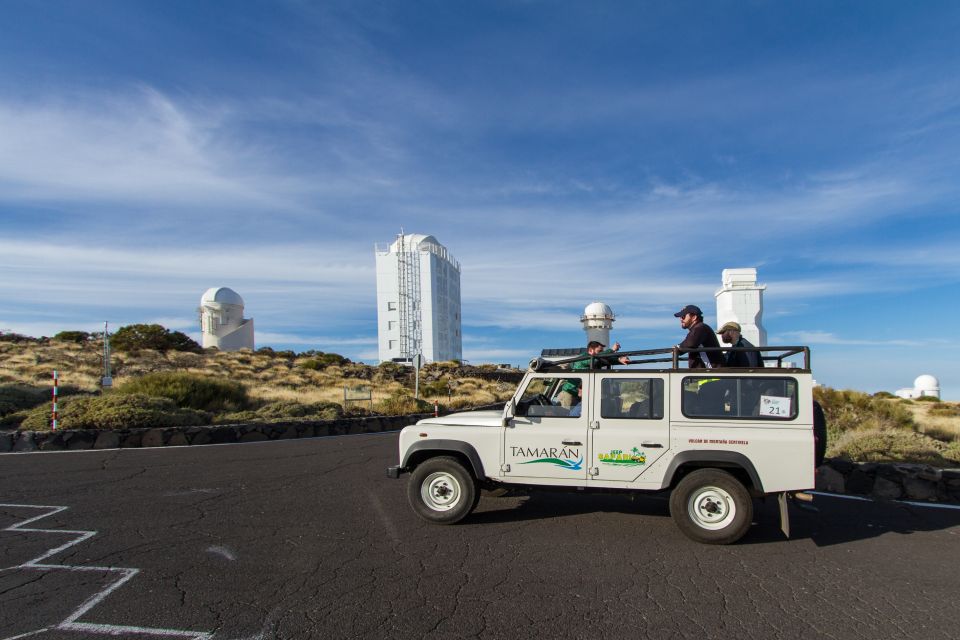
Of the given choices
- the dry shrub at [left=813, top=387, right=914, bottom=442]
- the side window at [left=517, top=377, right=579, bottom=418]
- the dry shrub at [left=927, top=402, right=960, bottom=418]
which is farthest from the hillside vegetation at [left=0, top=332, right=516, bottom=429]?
the dry shrub at [left=927, top=402, right=960, bottom=418]

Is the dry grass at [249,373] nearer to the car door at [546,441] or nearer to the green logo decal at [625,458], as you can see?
the car door at [546,441]

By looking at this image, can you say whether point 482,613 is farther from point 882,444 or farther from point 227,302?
point 227,302

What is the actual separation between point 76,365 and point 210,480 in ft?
95.5

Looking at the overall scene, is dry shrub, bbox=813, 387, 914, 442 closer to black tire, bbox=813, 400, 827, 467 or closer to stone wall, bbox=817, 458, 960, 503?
stone wall, bbox=817, 458, 960, 503

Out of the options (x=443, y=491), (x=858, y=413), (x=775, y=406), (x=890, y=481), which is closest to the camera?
(x=775, y=406)

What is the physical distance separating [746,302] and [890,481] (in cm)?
2111

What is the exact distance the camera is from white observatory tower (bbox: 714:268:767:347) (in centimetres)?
2794

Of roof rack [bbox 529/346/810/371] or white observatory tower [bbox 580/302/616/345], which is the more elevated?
white observatory tower [bbox 580/302/616/345]

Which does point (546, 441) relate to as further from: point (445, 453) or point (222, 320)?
point (222, 320)

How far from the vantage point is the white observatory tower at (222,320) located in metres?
59.9

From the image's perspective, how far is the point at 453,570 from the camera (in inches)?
208

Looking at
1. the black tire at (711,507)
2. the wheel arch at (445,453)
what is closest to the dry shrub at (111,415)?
the wheel arch at (445,453)

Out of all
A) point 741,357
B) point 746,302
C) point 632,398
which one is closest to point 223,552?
point 632,398

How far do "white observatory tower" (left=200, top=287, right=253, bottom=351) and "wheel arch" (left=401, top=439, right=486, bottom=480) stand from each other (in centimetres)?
5765
